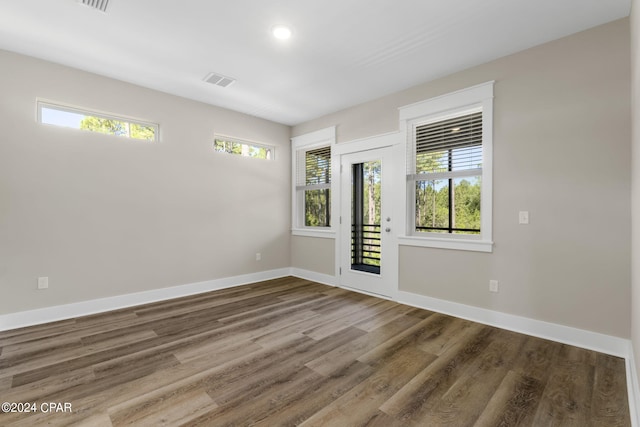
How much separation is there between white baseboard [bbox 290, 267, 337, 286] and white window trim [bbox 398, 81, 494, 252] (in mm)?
1457

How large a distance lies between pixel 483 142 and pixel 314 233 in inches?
115

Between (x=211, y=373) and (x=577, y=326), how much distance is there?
3139 millimetres

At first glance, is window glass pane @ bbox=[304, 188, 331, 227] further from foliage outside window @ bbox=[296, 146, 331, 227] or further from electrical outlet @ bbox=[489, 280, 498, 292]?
electrical outlet @ bbox=[489, 280, 498, 292]

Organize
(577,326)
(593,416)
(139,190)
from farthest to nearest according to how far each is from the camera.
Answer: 1. (139,190)
2. (577,326)
3. (593,416)

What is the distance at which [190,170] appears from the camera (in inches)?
166

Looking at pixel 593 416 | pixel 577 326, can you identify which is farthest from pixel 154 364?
pixel 577 326

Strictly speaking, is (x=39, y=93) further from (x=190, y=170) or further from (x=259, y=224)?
(x=259, y=224)

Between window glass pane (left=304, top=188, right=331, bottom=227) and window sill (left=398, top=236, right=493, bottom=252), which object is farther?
window glass pane (left=304, top=188, right=331, bottom=227)

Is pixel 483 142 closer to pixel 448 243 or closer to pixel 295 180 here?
pixel 448 243

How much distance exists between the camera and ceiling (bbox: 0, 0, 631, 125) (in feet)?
7.59

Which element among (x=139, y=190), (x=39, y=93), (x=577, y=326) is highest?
(x=39, y=93)

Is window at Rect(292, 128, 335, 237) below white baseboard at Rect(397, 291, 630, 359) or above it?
above

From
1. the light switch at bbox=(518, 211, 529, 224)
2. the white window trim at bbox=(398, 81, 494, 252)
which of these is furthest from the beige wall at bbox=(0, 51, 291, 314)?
the light switch at bbox=(518, 211, 529, 224)

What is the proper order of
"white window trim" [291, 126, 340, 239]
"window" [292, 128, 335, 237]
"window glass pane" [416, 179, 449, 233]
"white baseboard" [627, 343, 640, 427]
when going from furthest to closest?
"window" [292, 128, 335, 237], "white window trim" [291, 126, 340, 239], "window glass pane" [416, 179, 449, 233], "white baseboard" [627, 343, 640, 427]
